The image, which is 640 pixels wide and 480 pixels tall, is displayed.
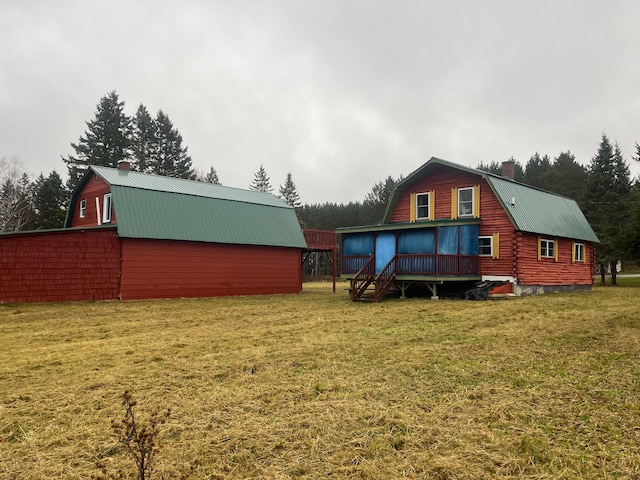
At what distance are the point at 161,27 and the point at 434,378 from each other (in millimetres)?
20706

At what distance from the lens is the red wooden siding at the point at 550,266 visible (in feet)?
62.7

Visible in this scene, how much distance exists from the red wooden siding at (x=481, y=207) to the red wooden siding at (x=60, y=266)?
13.5m

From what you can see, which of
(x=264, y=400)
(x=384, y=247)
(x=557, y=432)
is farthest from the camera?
(x=384, y=247)

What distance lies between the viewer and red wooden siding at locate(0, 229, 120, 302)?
1580 centimetres

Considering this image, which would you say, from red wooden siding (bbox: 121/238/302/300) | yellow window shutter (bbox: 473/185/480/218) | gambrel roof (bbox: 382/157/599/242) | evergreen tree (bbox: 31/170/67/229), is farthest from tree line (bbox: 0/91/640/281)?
red wooden siding (bbox: 121/238/302/300)

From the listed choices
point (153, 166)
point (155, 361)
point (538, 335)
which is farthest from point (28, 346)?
point (153, 166)

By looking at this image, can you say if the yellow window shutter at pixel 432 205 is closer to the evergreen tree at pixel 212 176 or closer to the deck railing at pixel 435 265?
the deck railing at pixel 435 265

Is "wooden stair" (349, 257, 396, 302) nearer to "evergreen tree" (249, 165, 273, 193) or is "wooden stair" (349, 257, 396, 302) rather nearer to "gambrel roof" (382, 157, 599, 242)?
"gambrel roof" (382, 157, 599, 242)

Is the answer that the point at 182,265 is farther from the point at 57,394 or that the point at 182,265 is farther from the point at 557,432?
the point at 557,432

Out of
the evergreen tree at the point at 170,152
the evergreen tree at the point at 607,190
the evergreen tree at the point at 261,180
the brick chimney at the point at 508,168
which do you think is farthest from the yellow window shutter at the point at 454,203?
the evergreen tree at the point at 261,180

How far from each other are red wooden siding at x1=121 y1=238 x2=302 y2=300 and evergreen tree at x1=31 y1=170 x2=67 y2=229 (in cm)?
2639

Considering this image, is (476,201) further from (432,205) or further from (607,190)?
(607,190)

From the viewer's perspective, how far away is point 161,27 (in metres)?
20.0

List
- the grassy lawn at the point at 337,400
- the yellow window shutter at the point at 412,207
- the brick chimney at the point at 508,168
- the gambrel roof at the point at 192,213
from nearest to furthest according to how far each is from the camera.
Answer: the grassy lawn at the point at 337,400, the gambrel roof at the point at 192,213, the yellow window shutter at the point at 412,207, the brick chimney at the point at 508,168
